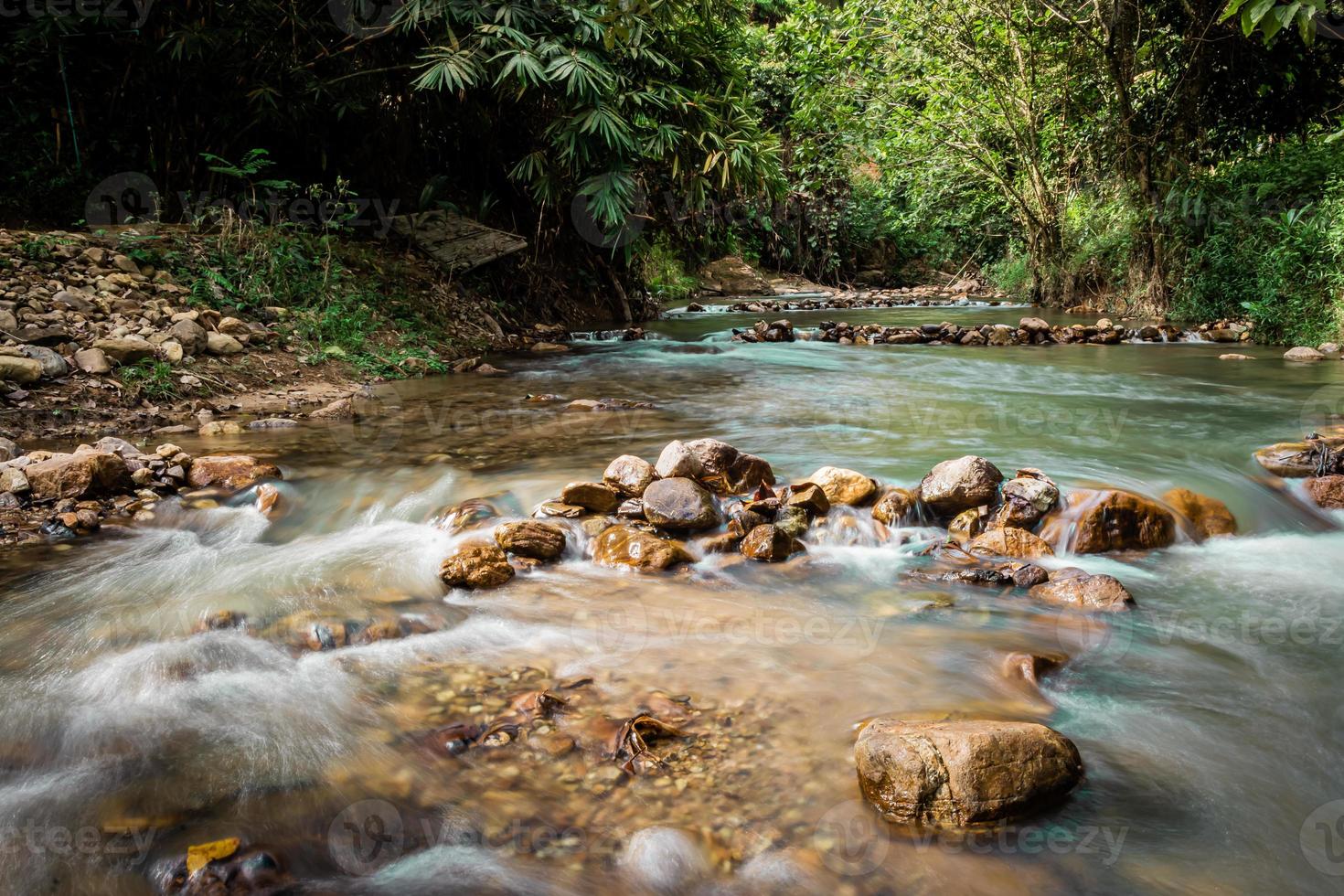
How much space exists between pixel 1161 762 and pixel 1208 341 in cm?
916

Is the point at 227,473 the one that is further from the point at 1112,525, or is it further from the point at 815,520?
the point at 1112,525

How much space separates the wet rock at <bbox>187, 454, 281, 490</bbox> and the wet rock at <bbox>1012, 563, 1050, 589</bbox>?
368cm

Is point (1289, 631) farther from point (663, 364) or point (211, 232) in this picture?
point (211, 232)

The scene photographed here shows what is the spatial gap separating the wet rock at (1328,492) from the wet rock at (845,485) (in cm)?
218

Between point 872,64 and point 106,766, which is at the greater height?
point 872,64

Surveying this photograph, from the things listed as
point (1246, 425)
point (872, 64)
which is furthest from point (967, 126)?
point (1246, 425)

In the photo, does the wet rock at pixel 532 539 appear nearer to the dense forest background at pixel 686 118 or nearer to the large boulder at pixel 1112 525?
the large boulder at pixel 1112 525

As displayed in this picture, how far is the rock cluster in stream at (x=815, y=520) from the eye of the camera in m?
3.15

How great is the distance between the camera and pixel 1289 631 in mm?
2773

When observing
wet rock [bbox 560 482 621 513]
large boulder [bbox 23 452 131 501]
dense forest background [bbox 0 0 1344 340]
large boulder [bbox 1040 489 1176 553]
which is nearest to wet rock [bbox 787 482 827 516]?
wet rock [bbox 560 482 621 513]

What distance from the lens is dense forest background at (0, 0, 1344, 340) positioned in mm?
7742
